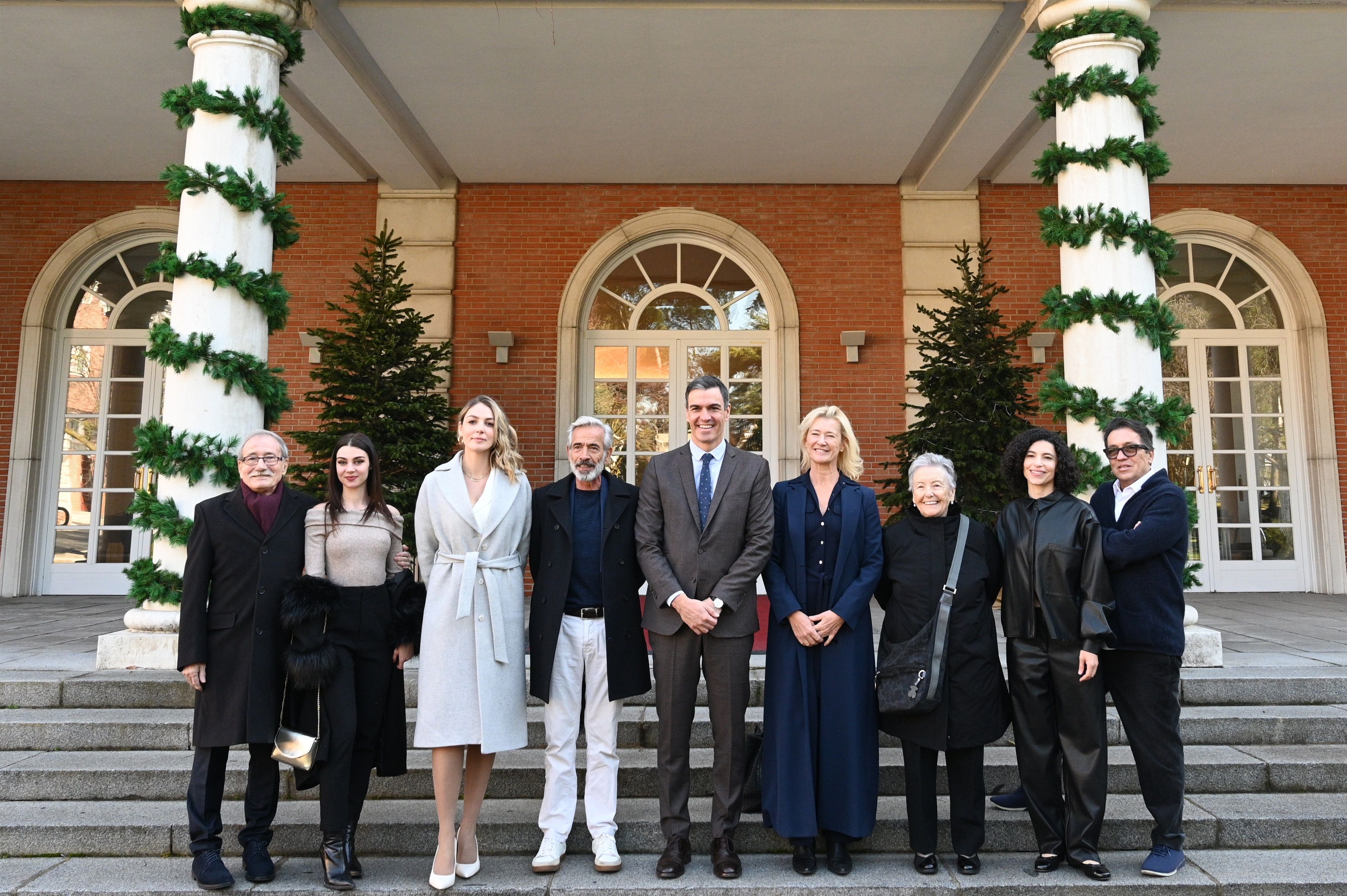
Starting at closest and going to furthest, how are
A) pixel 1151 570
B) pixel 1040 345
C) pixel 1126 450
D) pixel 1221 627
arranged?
pixel 1151 570 < pixel 1126 450 < pixel 1221 627 < pixel 1040 345

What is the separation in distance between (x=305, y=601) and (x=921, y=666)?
6.93ft

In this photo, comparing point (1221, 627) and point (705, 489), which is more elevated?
point (705, 489)

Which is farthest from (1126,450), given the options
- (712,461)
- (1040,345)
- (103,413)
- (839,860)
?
(103,413)

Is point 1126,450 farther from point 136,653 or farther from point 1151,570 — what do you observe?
point 136,653

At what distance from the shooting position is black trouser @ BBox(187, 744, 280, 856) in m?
2.94

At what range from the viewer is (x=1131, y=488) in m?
3.30

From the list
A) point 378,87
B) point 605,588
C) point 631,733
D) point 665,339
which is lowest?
point 631,733

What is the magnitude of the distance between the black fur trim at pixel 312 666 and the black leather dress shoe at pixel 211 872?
0.66 meters

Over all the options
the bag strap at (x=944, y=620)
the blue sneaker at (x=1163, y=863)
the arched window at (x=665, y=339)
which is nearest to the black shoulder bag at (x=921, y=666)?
the bag strap at (x=944, y=620)

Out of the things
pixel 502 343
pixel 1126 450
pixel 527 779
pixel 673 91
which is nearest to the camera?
pixel 1126 450

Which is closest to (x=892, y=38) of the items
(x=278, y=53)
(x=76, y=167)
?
(x=278, y=53)

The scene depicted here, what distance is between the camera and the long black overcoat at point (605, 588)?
10.2 ft

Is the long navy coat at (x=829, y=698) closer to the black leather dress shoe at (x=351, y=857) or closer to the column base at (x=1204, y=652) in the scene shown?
the black leather dress shoe at (x=351, y=857)

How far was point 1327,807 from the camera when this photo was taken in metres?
3.48
